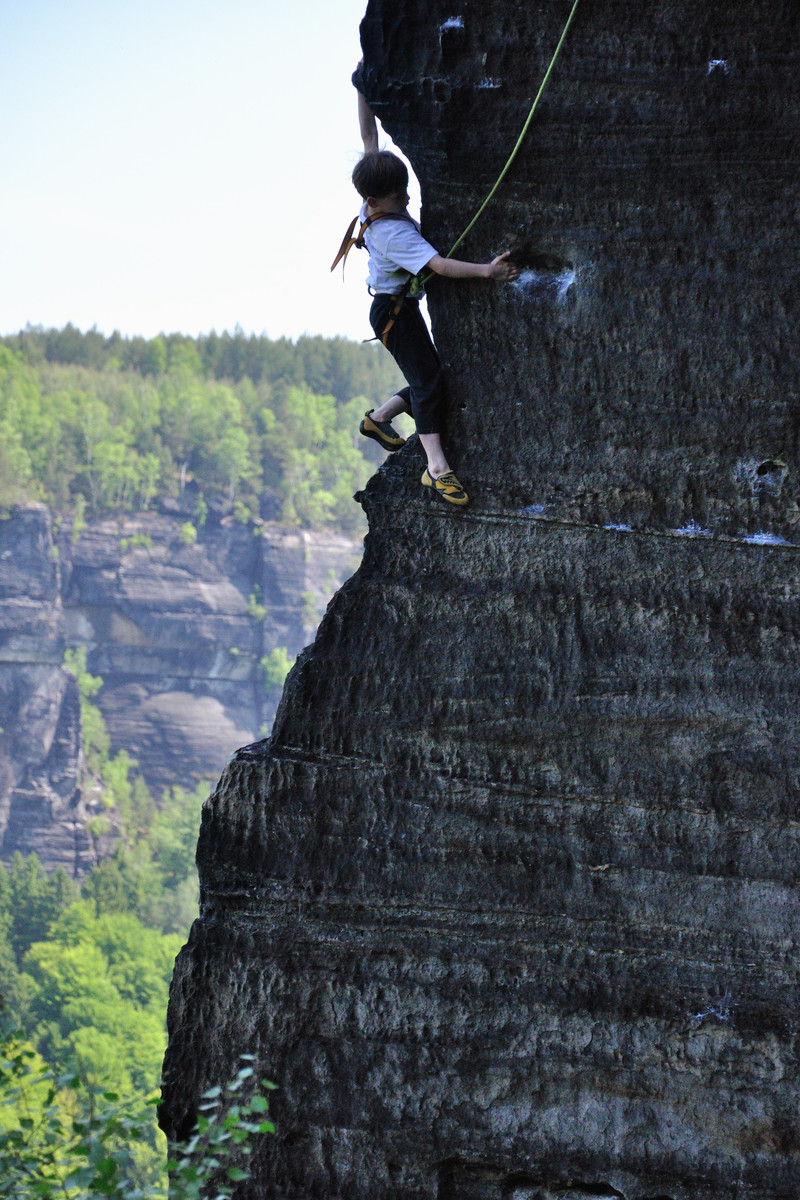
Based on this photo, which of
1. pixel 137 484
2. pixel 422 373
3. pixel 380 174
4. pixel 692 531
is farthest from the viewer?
pixel 137 484

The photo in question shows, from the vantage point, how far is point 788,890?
12.3ft

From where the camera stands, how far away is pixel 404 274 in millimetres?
4082

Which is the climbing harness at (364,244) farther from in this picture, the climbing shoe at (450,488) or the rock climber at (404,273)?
the climbing shoe at (450,488)

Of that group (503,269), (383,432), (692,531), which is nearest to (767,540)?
(692,531)

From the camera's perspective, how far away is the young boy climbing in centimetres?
393

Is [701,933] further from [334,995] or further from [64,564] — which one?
[64,564]

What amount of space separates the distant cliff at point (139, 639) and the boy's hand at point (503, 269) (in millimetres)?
58921

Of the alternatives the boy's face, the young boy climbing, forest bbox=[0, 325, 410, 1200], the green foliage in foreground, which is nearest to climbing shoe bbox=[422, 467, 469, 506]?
the young boy climbing

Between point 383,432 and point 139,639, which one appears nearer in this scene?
point 383,432

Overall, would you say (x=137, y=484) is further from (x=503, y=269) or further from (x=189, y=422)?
(x=503, y=269)

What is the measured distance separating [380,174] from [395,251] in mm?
276

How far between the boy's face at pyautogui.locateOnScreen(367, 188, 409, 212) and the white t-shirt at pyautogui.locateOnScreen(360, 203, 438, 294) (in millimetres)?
37

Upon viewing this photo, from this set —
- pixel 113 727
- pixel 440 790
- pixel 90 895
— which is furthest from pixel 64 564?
pixel 440 790

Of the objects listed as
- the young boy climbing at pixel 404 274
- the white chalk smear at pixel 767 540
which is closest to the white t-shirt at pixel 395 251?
the young boy climbing at pixel 404 274
